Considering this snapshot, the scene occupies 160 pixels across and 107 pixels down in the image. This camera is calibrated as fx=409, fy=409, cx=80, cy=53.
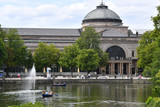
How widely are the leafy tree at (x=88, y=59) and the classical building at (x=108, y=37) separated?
75.6ft

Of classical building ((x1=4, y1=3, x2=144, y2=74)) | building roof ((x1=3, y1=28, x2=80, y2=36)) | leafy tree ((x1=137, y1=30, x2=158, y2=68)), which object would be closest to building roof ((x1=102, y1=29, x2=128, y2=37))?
classical building ((x1=4, y1=3, x2=144, y2=74))

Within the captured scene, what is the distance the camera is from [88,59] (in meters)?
126

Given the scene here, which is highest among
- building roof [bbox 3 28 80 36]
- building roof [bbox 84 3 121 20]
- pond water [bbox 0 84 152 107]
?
building roof [bbox 84 3 121 20]

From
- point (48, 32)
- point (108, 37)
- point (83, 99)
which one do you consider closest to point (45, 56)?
point (108, 37)

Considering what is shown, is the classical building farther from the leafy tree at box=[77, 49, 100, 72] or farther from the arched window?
the leafy tree at box=[77, 49, 100, 72]

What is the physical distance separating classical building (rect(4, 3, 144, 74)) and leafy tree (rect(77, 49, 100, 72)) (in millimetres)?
A: 23029

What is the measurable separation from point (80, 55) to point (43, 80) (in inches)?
788

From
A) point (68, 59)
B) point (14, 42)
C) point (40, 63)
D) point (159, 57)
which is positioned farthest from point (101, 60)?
point (159, 57)

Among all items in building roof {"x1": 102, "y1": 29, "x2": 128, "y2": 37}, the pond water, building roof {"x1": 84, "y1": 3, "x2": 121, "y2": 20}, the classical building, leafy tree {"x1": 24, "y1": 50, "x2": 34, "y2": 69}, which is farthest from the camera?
building roof {"x1": 84, "y1": 3, "x2": 121, "y2": 20}

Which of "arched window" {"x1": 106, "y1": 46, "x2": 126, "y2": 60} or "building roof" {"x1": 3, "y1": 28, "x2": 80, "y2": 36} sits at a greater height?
"building roof" {"x1": 3, "y1": 28, "x2": 80, "y2": 36}

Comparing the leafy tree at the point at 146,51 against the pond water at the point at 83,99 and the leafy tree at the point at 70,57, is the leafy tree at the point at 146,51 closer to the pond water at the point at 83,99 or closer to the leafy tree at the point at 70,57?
the leafy tree at the point at 70,57

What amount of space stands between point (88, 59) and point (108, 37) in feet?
102

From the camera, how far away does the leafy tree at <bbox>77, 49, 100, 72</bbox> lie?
409 ft

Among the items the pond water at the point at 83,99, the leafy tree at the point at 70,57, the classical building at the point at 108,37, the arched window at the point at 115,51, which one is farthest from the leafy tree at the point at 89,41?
the pond water at the point at 83,99
